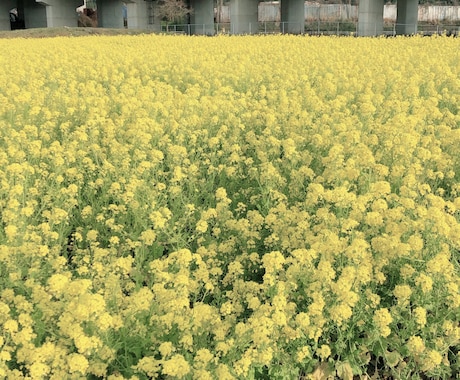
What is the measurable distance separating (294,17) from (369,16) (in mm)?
6245

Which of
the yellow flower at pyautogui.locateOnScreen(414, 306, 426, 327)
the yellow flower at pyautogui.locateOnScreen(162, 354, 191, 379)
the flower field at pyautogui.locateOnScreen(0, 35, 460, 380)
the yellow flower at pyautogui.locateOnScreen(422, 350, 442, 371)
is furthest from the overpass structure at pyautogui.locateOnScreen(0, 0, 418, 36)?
the yellow flower at pyautogui.locateOnScreen(162, 354, 191, 379)

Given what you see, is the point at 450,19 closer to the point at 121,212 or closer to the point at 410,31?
the point at 410,31

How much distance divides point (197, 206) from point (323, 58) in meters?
6.50

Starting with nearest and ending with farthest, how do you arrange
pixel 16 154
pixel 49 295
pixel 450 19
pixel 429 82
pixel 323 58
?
pixel 49 295
pixel 16 154
pixel 429 82
pixel 323 58
pixel 450 19

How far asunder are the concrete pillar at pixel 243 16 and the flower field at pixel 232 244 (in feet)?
91.6

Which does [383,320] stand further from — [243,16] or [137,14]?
[137,14]

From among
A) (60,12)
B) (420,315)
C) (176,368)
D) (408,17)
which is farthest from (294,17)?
(176,368)

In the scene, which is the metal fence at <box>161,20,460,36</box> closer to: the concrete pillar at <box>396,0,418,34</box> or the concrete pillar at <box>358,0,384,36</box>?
the concrete pillar at <box>396,0,418,34</box>

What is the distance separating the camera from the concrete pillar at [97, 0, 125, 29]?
3944 cm

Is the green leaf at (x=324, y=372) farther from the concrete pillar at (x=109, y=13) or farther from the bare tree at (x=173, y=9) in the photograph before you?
the concrete pillar at (x=109, y=13)

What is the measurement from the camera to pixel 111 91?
764 centimetres

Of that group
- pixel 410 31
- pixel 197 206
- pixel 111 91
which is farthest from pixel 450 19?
pixel 197 206

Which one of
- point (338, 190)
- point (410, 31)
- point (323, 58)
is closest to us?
point (338, 190)

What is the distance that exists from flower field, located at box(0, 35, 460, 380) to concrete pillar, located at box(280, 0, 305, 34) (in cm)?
2918
